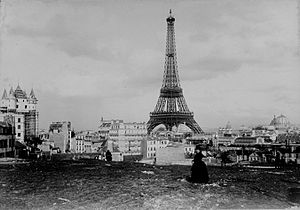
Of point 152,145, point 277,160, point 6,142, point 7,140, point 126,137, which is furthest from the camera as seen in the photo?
point 126,137

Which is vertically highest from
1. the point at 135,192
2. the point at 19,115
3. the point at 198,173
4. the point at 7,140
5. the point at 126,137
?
the point at 19,115

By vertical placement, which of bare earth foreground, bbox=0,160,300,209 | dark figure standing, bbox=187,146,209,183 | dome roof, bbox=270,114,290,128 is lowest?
bare earth foreground, bbox=0,160,300,209

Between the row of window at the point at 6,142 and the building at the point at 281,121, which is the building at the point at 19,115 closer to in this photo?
the row of window at the point at 6,142

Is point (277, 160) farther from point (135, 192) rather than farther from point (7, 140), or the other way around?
point (135, 192)

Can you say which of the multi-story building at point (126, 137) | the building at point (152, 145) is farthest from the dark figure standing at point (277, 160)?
the multi-story building at point (126, 137)

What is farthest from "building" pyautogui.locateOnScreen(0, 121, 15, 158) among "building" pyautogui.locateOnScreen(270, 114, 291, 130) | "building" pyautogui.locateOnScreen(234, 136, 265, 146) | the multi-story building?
"building" pyautogui.locateOnScreen(234, 136, 265, 146)

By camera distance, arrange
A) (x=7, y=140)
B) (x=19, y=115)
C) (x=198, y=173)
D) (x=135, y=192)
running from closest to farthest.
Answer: (x=135, y=192)
(x=198, y=173)
(x=7, y=140)
(x=19, y=115)

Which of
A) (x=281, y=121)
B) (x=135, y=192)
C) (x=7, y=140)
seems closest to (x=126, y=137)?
(x=7, y=140)

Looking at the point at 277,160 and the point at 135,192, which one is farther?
the point at 277,160

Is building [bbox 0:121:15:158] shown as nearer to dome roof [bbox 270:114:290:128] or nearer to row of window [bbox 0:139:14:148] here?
row of window [bbox 0:139:14:148]
